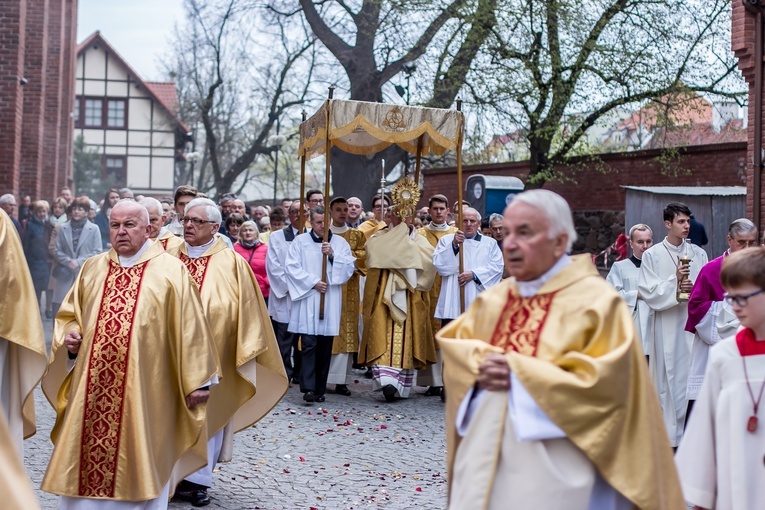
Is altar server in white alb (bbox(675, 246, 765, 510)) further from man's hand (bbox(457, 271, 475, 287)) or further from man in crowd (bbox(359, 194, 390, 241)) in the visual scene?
man in crowd (bbox(359, 194, 390, 241))

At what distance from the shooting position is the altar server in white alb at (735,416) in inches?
162

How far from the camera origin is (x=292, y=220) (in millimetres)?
13320

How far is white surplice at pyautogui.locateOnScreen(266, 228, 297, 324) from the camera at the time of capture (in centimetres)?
1166

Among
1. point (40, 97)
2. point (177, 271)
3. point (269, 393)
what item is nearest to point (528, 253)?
point (177, 271)

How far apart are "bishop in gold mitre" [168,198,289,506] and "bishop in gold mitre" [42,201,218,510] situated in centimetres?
99

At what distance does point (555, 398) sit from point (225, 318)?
3.98 meters

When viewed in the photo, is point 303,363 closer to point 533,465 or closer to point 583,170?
point 533,465

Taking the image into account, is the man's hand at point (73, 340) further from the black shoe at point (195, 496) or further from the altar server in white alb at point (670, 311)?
the altar server in white alb at point (670, 311)

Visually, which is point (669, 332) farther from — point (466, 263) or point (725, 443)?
point (725, 443)

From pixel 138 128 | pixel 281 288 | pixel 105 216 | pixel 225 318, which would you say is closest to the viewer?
pixel 225 318

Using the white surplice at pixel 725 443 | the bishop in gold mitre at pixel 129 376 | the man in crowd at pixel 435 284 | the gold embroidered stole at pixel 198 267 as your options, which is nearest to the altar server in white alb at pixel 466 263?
the man in crowd at pixel 435 284

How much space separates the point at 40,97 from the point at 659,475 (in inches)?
880

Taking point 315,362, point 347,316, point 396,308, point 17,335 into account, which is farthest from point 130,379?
point 347,316

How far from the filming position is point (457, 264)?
11.6 m
